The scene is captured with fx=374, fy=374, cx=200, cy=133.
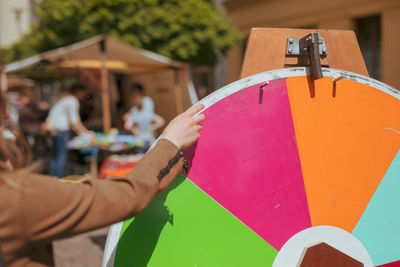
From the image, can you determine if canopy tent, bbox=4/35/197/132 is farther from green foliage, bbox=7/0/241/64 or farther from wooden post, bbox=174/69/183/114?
green foliage, bbox=7/0/241/64

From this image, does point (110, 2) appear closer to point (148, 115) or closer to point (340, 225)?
point (148, 115)

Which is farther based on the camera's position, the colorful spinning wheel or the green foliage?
the green foliage

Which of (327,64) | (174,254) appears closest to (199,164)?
(174,254)

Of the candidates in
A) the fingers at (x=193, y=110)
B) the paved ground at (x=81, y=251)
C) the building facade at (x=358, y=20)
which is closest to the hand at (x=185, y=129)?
the fingers at (x=193, y=110)

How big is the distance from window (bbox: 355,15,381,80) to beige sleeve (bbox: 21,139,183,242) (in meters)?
9.35

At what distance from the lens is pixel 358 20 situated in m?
9.67

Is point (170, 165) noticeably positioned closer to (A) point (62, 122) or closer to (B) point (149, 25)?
(A) point (62, 122)

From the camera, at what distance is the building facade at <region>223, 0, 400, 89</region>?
8633 mm

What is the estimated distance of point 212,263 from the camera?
1185 millimetres

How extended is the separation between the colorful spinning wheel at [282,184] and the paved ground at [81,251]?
2323mm

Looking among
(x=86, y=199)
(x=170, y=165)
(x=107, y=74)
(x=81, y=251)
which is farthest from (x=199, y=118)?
(x=107, y=74)

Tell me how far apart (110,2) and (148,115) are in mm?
5101

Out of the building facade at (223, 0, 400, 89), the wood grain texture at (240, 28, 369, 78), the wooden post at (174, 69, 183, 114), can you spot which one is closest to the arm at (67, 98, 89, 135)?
the wooden post at (174, 69, 183, 114)

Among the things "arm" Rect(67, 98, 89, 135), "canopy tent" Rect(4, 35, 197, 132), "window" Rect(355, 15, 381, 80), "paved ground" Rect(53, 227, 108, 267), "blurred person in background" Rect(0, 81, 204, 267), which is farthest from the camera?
"window" Rect(355, 15, 381, 80)
